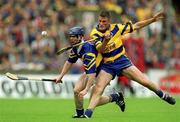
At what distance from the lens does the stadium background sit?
2781cm

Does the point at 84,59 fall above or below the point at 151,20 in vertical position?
below

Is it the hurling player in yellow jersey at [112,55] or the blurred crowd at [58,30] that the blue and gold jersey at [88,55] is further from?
the blurred crowd at [58,30]

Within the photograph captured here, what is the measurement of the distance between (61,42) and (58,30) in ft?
1.81

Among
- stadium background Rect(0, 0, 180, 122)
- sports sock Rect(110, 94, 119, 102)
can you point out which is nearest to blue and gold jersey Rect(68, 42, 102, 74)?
sports sock Rect(110, 94, 119, 102)

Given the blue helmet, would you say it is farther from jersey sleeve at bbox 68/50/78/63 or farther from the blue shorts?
the blue shorts

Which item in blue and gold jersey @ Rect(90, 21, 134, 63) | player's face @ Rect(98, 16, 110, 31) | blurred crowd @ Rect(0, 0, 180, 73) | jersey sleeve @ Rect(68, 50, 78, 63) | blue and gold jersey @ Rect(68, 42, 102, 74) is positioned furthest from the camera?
blurred crowd @ Rect(0, 0, 180, 73)

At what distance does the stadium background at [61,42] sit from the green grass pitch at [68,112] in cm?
264

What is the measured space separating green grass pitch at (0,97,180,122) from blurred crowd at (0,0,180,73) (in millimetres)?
3319

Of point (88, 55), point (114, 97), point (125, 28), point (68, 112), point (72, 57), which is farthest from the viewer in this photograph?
point (68, 112)

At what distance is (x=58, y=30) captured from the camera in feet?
95.9

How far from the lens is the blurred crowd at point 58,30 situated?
28109 mm

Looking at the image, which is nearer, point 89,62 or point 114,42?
point 89,62

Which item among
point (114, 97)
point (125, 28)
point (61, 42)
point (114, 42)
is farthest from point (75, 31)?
point (61, 42)

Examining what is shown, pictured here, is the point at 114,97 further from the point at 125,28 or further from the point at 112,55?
the point at 125,28
